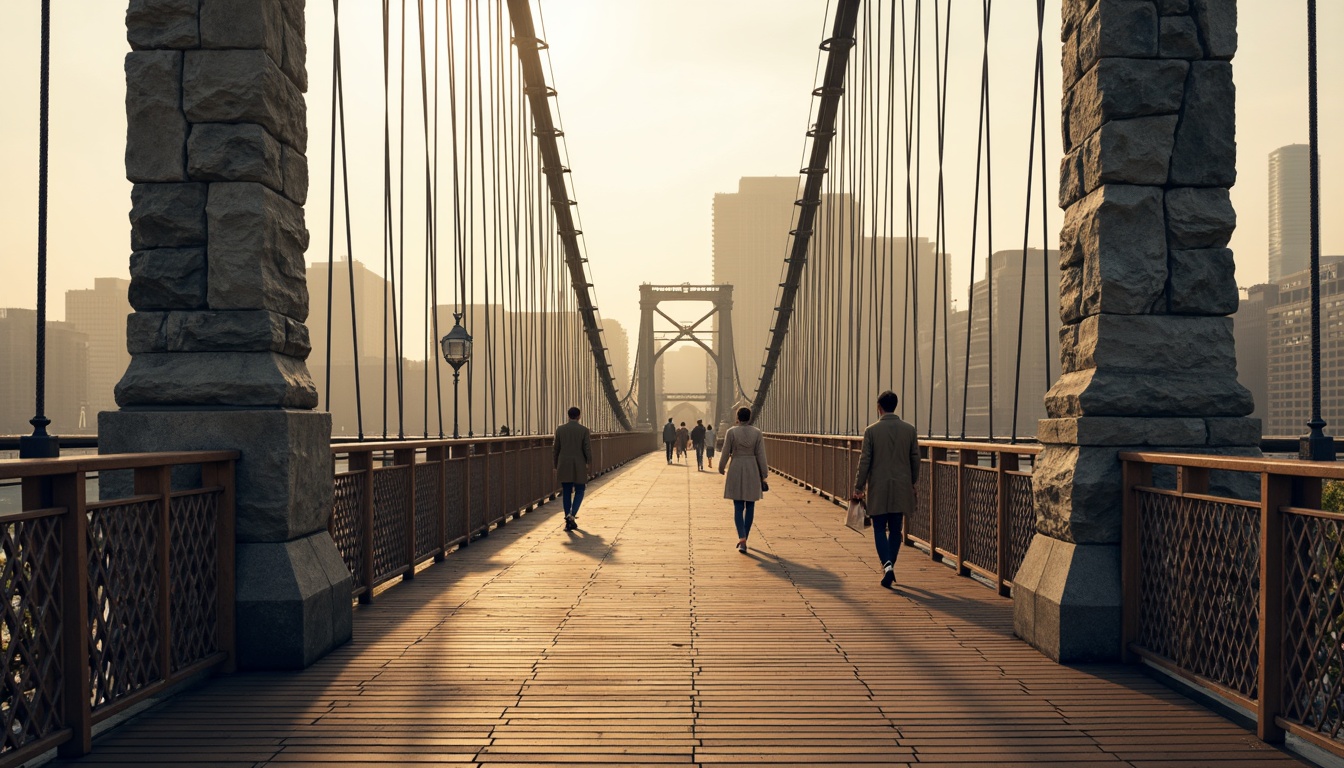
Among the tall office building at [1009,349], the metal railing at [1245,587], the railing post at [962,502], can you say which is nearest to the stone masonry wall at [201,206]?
the metal railing at [1245,587]

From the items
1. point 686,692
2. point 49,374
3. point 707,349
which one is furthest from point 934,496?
point 707,349

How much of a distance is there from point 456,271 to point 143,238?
9.65 metres

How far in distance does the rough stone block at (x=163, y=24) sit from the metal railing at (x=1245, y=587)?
435 cm

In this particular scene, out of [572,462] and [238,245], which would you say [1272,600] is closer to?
[238,245]

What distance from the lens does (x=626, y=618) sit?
584 cm

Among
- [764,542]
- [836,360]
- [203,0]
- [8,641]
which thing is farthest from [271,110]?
[836,360]

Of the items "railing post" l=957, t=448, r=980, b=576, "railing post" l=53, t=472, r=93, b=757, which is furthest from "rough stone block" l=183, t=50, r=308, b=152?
"railing post" l=957, t=448, r=980, b=576

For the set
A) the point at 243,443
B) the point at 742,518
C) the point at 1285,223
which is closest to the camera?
the point at 243,443

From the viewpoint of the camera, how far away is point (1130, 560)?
→ 464 centimetres

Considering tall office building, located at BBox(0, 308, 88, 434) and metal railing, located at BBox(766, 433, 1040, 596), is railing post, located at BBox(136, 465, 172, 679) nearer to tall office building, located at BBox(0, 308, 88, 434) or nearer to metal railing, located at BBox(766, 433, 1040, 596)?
metal railing, located at BBox(766, 433, 1040, 596)

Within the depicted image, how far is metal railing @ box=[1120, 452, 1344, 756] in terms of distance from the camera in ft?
10.7

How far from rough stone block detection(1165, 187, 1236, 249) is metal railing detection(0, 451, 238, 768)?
13.4ft

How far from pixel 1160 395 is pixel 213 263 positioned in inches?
159

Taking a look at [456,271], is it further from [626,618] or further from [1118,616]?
[1118,616]
